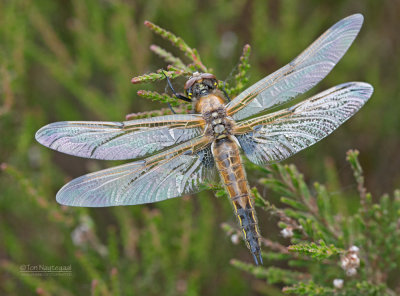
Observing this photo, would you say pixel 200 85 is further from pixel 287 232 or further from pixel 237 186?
pixel 287 232

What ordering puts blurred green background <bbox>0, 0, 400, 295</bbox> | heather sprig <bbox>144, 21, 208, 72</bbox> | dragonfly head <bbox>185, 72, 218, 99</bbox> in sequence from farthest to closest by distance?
blurred green background <bbox>0, 0, 400, 295</bbox>
dragonfly head <bbox>185, 72, 218, 99</bbox>
heather sprig <bbox>144, 21, 208, 72</bbox>

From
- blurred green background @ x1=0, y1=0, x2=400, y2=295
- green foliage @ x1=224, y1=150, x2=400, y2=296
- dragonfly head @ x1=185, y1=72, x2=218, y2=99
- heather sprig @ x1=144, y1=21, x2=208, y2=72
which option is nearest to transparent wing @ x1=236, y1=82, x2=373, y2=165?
green foliage @ x1=224, y1=150, x2=400, y2=296

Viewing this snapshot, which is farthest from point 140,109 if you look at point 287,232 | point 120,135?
point 287,232

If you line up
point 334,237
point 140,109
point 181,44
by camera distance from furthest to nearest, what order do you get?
point 140,109
point 334,237
point 181,44

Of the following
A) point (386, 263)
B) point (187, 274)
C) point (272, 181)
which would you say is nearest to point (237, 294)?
point (187, 274)

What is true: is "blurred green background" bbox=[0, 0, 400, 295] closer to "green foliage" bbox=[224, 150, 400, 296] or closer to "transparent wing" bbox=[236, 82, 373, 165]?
"green foliage" bbox=[224, 150, 400, 296]

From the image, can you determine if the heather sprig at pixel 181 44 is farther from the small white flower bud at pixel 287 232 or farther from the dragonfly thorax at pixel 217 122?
the small white flower bud at pixel 287 232
